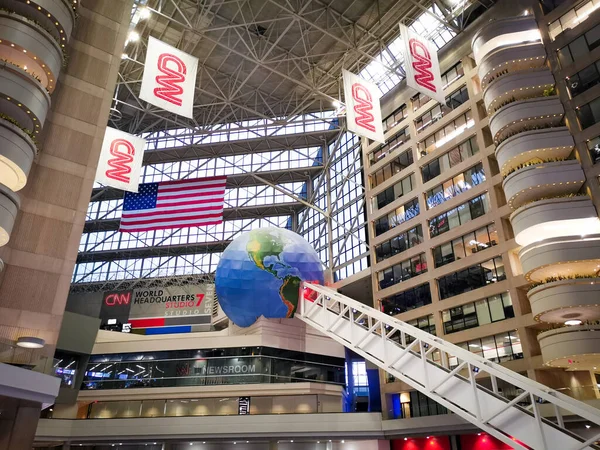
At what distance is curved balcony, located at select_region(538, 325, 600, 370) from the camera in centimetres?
2272

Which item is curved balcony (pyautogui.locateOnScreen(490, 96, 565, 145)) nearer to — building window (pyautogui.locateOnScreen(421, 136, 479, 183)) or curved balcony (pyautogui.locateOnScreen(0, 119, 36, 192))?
building window (pyautogui.locateOnScreen(421, 136, 479, 183))

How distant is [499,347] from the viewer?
1175 inches

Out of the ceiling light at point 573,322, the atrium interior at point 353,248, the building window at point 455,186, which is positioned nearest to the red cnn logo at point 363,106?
the atrium interior at point 353,248

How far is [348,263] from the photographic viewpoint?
49125 millimetres

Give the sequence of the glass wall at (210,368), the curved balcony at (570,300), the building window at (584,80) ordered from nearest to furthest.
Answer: the curved balcony at (570,300) < the building window at (584,80) < the glass wall at (210,368)

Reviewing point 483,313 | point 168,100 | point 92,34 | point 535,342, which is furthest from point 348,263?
point 92,34

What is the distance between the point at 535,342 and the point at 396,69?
2691 centimetres

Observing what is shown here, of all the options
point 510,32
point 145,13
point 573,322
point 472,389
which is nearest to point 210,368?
point 573,322

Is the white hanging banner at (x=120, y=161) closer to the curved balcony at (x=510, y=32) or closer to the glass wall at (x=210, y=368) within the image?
the glass wall at (x=210, y=368)

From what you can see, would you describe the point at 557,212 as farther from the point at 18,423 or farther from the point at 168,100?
the point at 18,423

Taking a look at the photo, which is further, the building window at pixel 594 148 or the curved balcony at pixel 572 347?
the building window at pixel 594 148

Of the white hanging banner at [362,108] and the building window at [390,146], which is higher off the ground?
the building window at [390,146]

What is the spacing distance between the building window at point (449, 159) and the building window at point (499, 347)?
1363 cm

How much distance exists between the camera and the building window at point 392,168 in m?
42.0
